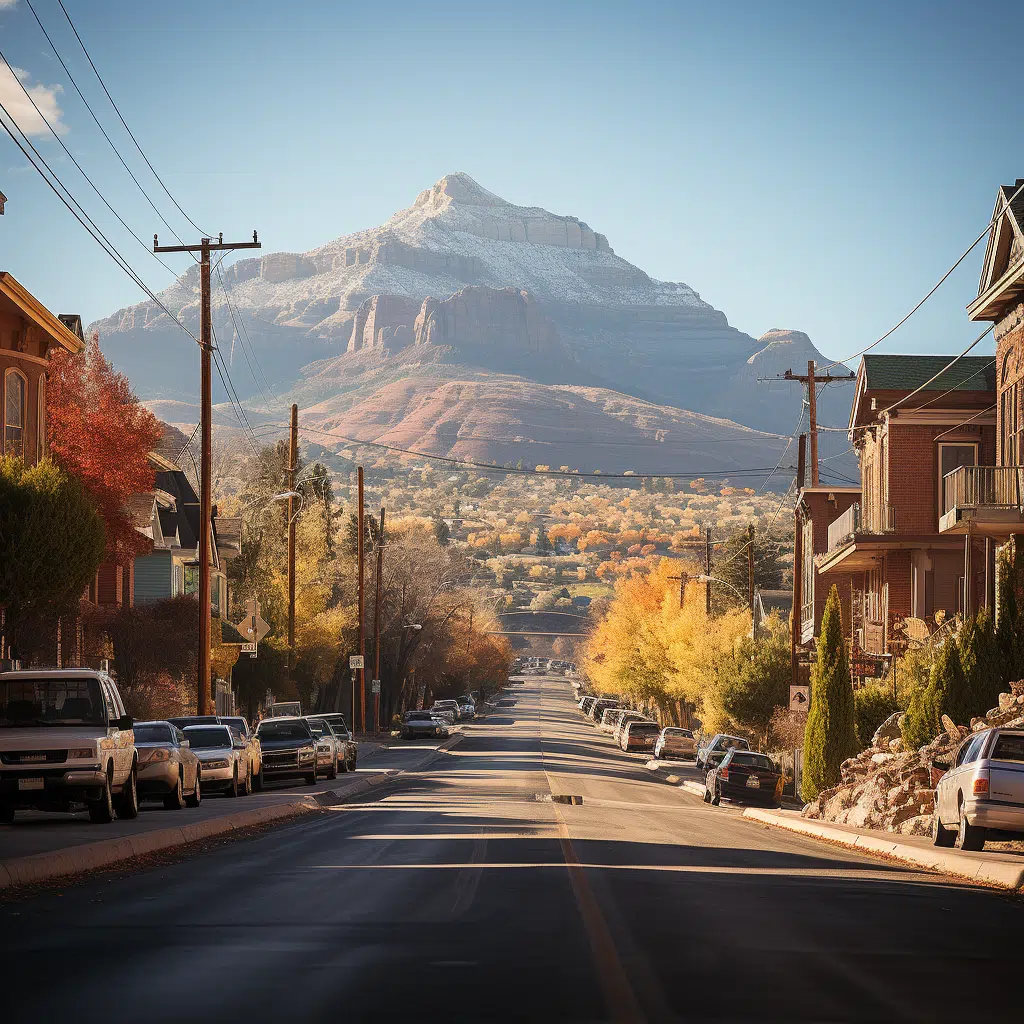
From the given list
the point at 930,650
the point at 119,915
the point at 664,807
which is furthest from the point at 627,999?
the point at 930,650

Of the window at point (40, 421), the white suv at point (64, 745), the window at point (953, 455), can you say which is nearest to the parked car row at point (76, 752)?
the white suv at point (64, 745)

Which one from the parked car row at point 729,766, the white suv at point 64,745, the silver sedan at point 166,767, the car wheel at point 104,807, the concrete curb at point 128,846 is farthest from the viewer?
the parked car row at point 729,766

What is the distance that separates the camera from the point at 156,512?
5525 centimetres

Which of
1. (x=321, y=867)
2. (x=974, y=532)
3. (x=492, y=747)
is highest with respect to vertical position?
(x=974, y=532)

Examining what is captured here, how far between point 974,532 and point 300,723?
18.4 m

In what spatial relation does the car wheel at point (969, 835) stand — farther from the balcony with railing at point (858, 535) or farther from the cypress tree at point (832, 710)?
the balcony with railing at point (858, 535)

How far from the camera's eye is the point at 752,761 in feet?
138

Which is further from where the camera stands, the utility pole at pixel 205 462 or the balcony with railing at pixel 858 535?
the balcony with railing at pixel 858 535

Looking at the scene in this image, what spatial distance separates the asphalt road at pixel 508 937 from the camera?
880cm

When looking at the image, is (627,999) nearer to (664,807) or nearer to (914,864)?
(914,864)

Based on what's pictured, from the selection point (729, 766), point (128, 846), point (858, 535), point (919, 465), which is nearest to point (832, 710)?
point (729, 766)

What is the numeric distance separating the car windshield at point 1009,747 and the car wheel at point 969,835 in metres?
0.95

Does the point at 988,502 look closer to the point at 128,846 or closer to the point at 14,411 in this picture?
the point at 128,846

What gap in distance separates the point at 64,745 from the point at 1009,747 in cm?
1375
